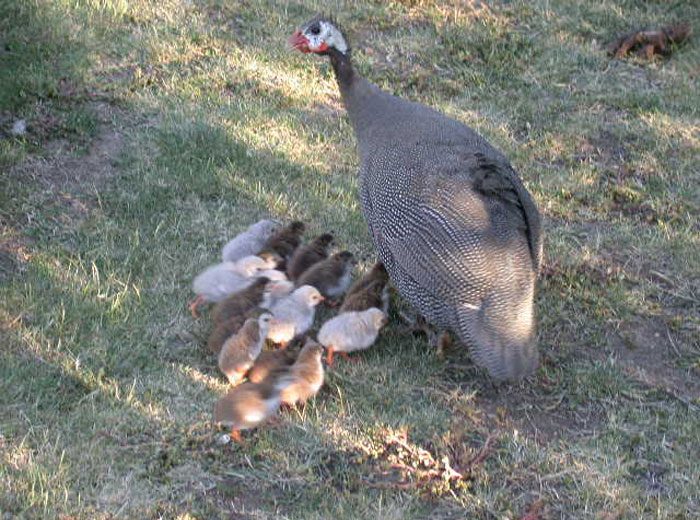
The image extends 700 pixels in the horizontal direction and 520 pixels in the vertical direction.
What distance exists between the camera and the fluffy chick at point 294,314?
4.54 metres

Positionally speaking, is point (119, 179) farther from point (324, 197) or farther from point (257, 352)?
point (257, 352)

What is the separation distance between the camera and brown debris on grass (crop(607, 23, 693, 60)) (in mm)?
7398

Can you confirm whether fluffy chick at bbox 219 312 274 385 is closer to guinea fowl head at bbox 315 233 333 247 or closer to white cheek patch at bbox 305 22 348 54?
guinea fowl head at bbox 315 233 333 247

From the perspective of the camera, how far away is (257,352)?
4.34 m

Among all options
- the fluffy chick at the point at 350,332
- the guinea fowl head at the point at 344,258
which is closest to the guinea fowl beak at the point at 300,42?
the guinea fowl head at the point at 344,258

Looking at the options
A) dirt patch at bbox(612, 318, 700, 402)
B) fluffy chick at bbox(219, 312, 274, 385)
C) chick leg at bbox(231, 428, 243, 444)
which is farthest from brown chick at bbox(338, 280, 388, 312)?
dirt patch at bbox(612, 318, 700, 402)

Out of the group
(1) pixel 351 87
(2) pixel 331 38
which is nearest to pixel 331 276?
(1) pixel 351 87

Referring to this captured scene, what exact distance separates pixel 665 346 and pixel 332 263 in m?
1.51

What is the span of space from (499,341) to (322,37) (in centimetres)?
190

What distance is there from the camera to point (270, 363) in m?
4.36

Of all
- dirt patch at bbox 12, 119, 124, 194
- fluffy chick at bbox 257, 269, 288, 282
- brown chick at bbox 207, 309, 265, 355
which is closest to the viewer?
brown chick at bbox 207, 309, 265, 355

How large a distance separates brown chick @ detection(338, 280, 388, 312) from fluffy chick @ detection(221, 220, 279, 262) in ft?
1.85

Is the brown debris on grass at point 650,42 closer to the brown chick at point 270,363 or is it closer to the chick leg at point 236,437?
the brown chick at point 270,363

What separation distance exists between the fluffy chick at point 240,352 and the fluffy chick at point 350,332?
296mm
